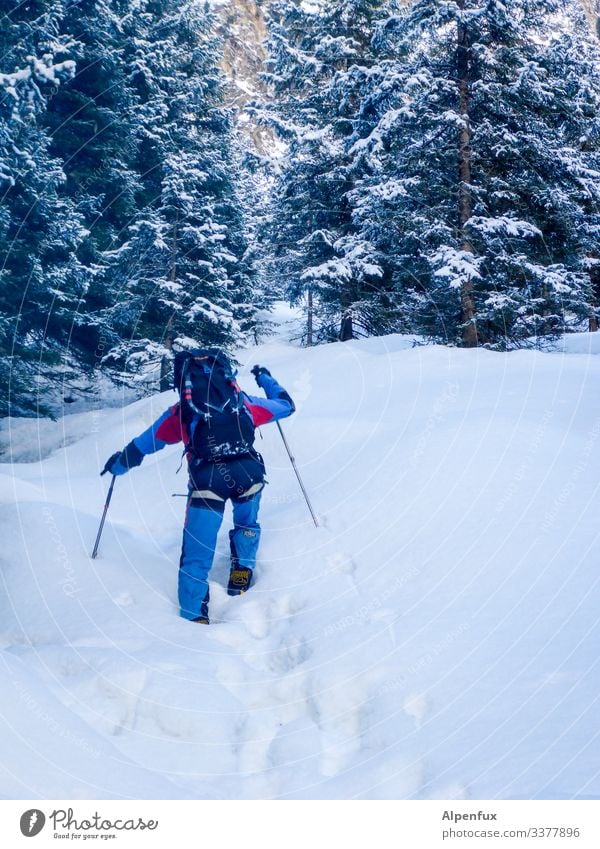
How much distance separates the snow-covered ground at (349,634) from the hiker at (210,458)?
0.36 m

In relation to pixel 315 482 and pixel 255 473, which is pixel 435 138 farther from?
pixel 255 473

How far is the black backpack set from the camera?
5.82 metres

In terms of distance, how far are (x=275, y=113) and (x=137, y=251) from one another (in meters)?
7.61

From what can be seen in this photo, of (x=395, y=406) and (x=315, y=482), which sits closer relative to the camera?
(x=315, y=482)

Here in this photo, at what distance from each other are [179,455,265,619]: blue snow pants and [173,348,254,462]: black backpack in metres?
0.16

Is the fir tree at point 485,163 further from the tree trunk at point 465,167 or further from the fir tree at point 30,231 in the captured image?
the fir tree at point 30,231

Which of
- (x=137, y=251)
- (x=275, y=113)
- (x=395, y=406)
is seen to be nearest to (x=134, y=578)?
(x=395, y=406)

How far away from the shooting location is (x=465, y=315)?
13.5 metres

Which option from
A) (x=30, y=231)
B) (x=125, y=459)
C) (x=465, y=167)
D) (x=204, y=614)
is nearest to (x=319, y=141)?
(x=465, y=167)

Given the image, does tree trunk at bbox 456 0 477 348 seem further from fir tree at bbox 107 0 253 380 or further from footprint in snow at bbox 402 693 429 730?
footprint in snow at bbox 402 693 429 730

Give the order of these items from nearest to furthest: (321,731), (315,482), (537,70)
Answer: (321,731) < (315,482) < (537,70)
